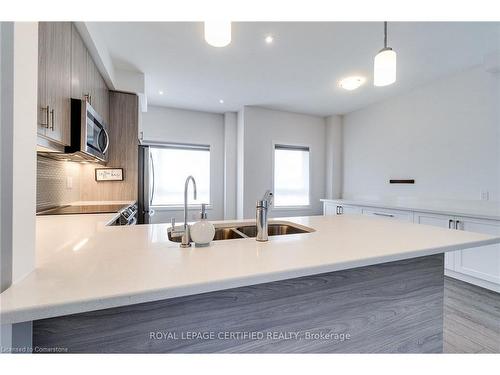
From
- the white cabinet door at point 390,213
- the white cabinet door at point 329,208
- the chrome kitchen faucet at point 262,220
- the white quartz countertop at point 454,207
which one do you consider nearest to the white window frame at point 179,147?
the white cabinet door at point 329,208

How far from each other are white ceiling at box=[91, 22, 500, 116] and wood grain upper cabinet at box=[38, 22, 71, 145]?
29.0 inches

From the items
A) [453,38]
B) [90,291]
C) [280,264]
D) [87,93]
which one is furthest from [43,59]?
[453,38]

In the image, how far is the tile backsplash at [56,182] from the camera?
1983mm

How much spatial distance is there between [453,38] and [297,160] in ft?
9.70

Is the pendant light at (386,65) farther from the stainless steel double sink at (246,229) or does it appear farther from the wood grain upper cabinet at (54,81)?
the wood grain upper cabinet at (54,81)

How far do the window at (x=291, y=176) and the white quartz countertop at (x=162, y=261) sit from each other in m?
3.42

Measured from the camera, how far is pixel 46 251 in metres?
0.89

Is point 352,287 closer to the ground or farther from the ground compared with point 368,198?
closer to the ground

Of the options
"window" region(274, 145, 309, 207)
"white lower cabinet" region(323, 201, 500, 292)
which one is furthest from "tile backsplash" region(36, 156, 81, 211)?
"white lower cabinet" region(323, 201, 500, 292)

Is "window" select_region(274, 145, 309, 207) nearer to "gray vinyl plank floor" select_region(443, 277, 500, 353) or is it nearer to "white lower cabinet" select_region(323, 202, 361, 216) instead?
"white lower cabinet" select_region(323, 202, 361, 216)

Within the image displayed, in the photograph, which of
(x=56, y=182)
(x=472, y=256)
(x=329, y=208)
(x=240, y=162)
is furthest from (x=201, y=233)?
(x=329, y=208)

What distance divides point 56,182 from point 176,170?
2315 mm

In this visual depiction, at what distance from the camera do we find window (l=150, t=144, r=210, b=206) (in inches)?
174
